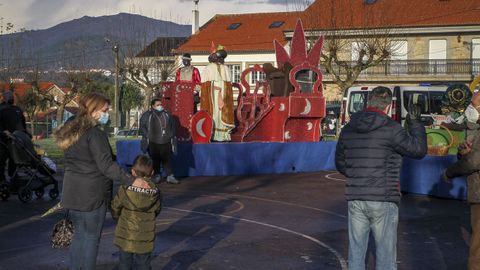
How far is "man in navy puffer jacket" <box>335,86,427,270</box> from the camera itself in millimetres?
6699

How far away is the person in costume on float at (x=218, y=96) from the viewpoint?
65.7ft

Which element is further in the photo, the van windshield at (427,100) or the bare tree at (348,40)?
the bare tree at (348,40)

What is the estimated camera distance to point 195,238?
10.5 m

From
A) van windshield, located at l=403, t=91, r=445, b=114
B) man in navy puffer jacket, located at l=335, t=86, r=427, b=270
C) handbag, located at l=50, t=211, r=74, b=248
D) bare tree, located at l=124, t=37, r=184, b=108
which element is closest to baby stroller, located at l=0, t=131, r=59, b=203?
handbag, located at l=50, t=211, r=74, b=248

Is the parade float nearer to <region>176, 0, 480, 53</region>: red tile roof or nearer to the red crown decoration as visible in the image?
the red crown decoration

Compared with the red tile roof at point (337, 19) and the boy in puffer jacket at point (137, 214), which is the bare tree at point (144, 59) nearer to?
the red tile roof at point (337, 19)

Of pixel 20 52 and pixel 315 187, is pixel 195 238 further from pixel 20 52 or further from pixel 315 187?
pixel 20 52

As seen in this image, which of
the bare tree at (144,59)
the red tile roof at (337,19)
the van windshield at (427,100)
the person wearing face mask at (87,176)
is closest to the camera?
the person wearing face mask at (87,176)

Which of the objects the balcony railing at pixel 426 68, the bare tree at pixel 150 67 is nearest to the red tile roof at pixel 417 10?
the balcony railing at pixel 426 68

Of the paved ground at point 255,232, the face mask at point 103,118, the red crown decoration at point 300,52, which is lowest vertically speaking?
the paved ground at point 255,232

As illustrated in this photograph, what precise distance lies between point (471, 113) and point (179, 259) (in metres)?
A: 3.76

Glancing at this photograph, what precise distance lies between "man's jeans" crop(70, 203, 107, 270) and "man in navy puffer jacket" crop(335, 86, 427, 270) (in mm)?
2184

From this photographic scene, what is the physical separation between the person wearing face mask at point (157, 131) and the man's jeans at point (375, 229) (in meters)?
10.2

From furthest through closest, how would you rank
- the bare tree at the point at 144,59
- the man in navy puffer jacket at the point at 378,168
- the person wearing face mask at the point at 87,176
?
1. the bare tree at the point at 144,59
2. the person wearing face mask at the point at 87,176
3. the man in navy puffer jacket at the point at 378,168
